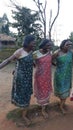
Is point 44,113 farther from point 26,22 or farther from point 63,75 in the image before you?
point 26,22

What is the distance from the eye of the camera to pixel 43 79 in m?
4.76

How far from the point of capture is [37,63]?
4699 millimetres

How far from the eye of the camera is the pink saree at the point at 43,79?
4691 mm

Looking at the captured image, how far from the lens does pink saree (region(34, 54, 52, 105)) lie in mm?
4691

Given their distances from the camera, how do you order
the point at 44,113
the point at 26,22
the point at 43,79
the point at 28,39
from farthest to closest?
the point at 26,22, the point at 44,113, the point at 43,79, the point at 28,39

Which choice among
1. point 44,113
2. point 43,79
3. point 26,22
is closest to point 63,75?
point 43,79

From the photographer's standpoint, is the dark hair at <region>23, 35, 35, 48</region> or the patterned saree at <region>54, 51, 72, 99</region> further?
the patterned saree at <region>54, 51, 72, 99</region>

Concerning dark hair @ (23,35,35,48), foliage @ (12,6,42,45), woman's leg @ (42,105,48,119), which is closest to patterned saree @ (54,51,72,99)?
woman's leg @ (42,105,48,119)

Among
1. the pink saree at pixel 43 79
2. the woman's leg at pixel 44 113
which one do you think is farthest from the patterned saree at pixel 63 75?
the woman's leg at pixel 44 113

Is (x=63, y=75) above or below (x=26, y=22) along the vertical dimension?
below

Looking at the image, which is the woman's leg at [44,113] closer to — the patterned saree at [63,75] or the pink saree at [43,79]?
the pink saree at [43,79]

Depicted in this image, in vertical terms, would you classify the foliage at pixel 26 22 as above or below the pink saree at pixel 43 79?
above

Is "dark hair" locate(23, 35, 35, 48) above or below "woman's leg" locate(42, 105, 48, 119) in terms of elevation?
above

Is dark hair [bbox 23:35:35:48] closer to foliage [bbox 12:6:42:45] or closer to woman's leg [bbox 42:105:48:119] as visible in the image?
woman's leg [bbox 42:105:48:119]
